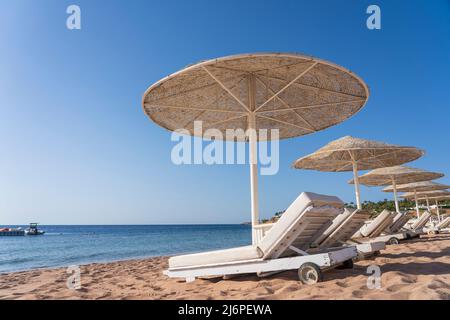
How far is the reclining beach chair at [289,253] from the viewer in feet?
12.9

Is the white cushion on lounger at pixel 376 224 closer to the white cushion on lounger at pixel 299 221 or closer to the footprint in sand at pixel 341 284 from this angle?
the white cushion on lounger at pixel 299 221

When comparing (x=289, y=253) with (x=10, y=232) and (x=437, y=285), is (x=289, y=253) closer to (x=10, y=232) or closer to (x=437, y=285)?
(x=437, y=285)

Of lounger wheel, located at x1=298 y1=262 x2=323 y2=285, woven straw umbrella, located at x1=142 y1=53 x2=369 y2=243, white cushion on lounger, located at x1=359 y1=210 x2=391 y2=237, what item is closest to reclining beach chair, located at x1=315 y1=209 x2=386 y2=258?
lounger wheel, located at x1=298 y1=262 x2=323 y2=285

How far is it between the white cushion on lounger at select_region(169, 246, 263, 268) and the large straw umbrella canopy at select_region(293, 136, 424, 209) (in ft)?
17.9

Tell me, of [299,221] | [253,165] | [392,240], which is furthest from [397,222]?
[299,221]

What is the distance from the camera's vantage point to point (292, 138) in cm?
908

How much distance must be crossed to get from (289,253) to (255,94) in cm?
346

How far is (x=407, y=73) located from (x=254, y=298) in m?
13.1

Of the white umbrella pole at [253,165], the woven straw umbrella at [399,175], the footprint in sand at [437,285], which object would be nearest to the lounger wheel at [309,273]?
the footprint in sand at [437,285]

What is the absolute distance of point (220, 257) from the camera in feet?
14.7

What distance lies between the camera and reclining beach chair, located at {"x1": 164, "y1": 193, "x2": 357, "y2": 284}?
392cm

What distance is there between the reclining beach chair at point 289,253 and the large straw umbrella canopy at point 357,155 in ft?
16.1

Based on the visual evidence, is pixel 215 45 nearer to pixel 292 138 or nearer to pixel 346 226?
pixel 292 138
